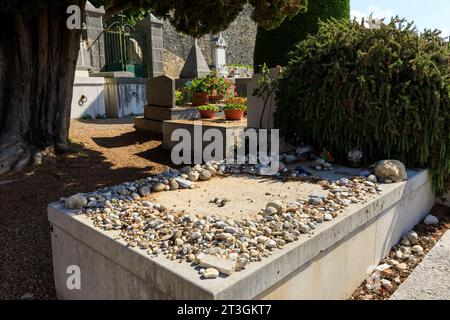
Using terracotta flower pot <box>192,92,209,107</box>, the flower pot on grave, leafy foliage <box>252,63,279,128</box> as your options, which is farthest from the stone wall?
leafy foliage <box>252,63,279,128</box>

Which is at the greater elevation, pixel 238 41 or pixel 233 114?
pixel 238 41

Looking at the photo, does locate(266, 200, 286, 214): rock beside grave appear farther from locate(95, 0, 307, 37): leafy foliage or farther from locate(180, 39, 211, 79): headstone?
locate(180, 39, 211, 79): headstone

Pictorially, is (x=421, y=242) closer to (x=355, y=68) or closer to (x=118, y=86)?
(x=355, y=68)

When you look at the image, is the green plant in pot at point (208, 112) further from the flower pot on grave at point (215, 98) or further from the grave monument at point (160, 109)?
the flower pot on grave at point (215, 98)

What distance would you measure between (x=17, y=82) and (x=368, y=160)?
195 inches

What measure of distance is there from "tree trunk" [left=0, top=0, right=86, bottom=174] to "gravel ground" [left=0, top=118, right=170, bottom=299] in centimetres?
45

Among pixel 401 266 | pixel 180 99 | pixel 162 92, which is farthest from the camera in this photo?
pixel 180 99

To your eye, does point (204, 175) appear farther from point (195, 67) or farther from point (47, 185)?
point (195, 67)

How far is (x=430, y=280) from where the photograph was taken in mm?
3023

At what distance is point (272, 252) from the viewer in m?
2.22

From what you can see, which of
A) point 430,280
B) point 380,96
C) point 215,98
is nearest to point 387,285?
point 430,280

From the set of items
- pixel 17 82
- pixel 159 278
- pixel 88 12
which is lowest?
pixel 159 278

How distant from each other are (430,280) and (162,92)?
656cm
